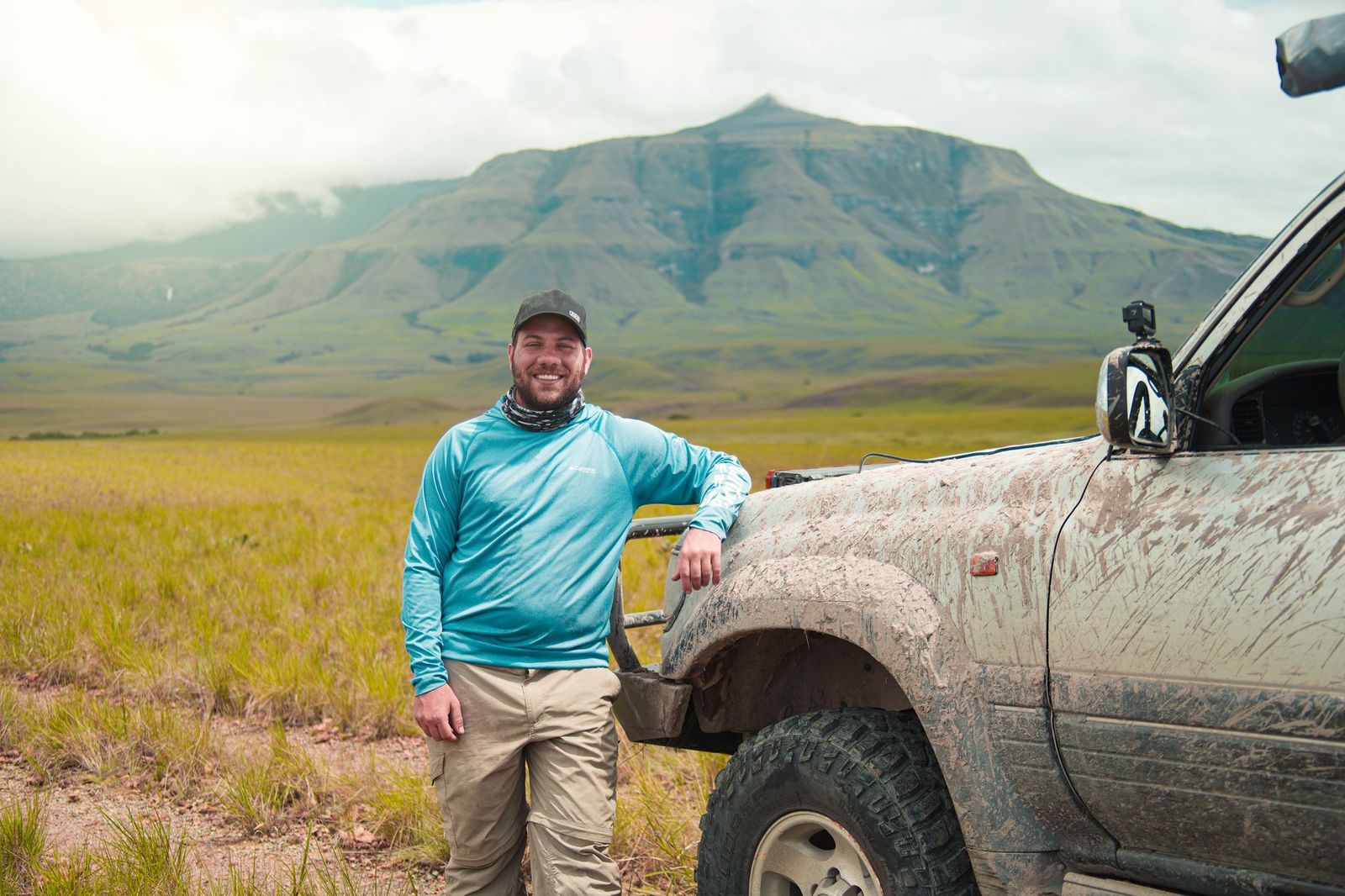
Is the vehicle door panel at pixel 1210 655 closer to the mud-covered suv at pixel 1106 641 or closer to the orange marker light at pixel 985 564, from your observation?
the mud-covered suv at pixel 1106 641

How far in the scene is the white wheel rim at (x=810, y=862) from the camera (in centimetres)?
304

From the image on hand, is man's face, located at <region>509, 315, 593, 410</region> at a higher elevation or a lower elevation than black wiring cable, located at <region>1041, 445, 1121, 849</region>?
higher

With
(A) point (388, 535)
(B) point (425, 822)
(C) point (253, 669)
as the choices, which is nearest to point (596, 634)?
(B) point (425, 822)

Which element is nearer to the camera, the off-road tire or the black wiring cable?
the black wiring cable

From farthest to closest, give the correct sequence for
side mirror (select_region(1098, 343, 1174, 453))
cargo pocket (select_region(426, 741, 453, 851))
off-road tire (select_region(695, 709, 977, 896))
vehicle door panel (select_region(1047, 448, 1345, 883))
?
cargo pocket (select_region(426, 741, 453, 851)), off-road tire (select_region(695, 709, 977, 896)), side mirror (select_region(1098, 343, 1174, 453)), vehicle door panel (select_region(1047, 448, 1345, 883))

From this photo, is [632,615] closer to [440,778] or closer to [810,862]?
[440,778]

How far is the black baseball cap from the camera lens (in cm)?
412

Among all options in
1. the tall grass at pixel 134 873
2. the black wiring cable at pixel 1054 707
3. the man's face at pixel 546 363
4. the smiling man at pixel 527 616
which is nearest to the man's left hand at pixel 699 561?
the smiling man at pixel 527 616

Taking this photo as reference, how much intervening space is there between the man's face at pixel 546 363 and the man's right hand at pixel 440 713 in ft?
3.23

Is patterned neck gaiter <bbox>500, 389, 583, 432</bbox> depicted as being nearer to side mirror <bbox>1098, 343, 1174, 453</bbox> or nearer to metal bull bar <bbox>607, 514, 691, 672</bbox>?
metal bull bar <bbox>607, 514, 691, 672</bbox>

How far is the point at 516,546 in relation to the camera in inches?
157

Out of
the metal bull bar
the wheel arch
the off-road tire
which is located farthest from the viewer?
the metal bull bar

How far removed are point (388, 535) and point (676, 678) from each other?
42.3ft

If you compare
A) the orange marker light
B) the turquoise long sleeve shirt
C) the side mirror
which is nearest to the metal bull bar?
the turquoise long sleeve shirt
